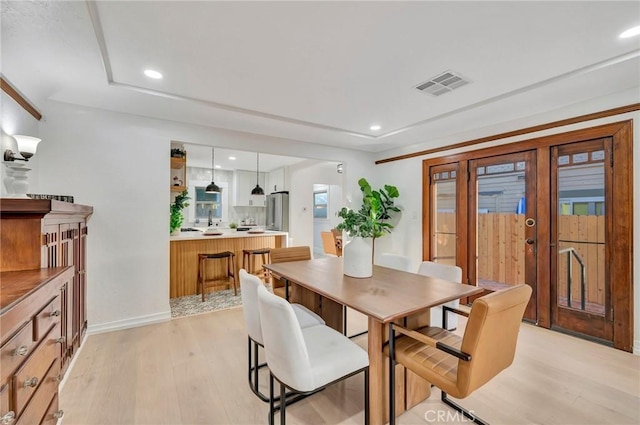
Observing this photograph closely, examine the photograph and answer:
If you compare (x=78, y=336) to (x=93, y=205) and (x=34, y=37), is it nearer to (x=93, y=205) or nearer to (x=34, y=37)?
(x=93, y=205)

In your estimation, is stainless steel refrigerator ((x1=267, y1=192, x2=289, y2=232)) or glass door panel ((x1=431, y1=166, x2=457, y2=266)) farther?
stainless steel refrigerator ((x1=267, y1=192, x2=289, y2=232))

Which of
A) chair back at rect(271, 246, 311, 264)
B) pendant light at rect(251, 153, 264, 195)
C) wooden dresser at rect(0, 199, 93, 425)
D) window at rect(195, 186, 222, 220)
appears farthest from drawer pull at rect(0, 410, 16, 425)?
window at rect(195, 186, 222, 220)

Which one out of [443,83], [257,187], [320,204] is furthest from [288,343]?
[320,204]

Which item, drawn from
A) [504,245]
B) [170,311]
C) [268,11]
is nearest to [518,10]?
[268,11]

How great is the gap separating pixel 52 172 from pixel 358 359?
3.54 meters

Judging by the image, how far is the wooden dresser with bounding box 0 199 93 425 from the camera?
0.93m

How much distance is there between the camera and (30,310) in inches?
41.8

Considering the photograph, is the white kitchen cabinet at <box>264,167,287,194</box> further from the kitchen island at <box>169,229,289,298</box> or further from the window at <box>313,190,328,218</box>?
the kitchen island at <box>169,229,289,298</box>

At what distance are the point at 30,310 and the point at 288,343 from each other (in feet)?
3.45

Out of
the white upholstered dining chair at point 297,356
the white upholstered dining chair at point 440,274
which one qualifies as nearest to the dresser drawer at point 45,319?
the white upholstered dining chair at point 297,356

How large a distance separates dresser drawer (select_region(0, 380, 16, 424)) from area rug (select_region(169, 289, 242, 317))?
290 cm

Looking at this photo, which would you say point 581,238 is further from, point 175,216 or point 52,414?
point 175,216

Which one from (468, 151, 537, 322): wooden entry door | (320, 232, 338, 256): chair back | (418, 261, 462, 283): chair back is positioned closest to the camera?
(418, 261, 462, 283): chair back

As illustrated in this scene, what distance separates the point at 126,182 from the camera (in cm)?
325
